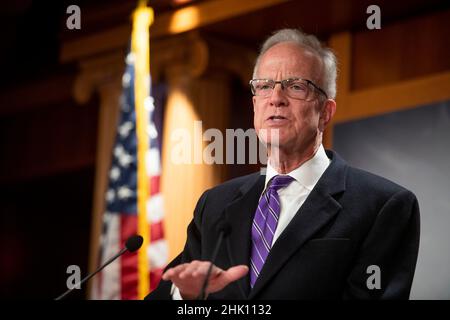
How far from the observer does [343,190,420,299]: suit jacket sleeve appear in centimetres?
253

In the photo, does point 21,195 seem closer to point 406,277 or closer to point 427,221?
point 427,221

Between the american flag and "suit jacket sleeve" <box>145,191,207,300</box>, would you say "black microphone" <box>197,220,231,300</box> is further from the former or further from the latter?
the american flag

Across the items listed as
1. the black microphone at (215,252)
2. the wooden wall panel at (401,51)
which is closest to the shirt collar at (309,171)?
the black microphone at (215,252)

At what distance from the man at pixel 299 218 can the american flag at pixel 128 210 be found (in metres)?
2.16

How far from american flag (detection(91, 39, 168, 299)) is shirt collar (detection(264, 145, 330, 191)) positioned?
2301mm

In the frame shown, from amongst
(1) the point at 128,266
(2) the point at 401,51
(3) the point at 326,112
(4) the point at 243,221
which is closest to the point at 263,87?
(3) the point at 326,112

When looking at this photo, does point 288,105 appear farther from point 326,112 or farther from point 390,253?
point 390,253

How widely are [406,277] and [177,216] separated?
2.96m

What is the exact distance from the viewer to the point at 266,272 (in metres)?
2.60

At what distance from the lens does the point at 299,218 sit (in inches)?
106

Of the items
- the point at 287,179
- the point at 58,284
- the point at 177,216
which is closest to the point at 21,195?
the point at 58,284

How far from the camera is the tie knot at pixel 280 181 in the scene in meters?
2.82

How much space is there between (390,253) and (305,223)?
26cm

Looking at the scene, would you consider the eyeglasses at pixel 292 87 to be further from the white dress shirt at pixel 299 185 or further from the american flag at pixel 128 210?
the american flag at pixel 128 210
